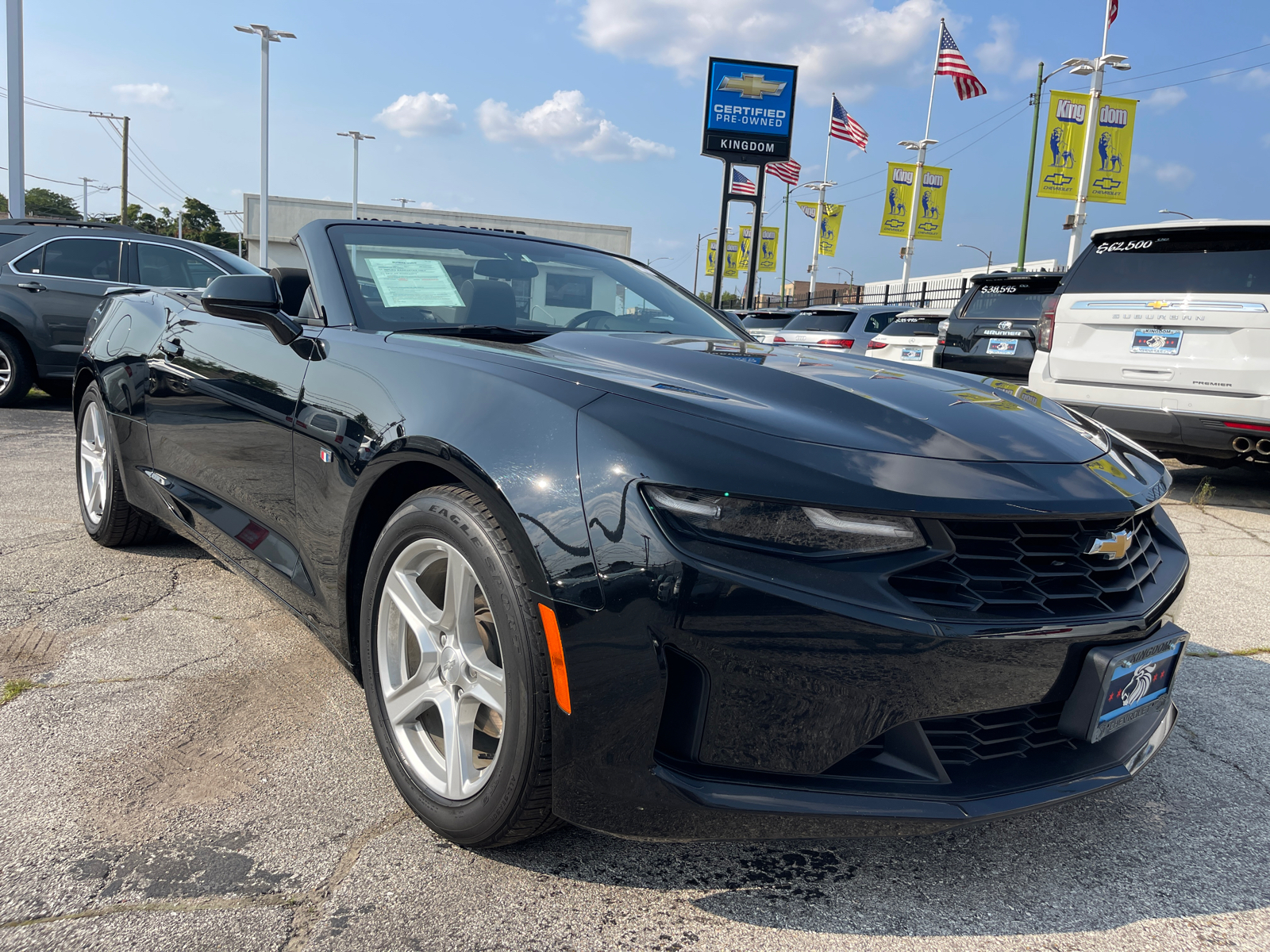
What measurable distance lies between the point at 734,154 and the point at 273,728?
14570 millimetres

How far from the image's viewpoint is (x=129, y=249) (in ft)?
28.9

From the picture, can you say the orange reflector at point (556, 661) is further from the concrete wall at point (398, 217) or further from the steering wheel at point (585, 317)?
the concrete wall at point (398, 217)

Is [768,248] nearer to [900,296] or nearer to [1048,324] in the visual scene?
[900,296]

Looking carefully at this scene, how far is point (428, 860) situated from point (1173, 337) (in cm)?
556

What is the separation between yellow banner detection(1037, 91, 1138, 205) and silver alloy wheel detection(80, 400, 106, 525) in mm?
19692

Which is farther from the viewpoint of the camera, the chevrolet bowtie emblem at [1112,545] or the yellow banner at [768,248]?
the yellow banner at [768,248]

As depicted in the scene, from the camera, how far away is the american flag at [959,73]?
73.0 feet

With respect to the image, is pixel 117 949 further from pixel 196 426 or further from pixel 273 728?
pixel 196 426

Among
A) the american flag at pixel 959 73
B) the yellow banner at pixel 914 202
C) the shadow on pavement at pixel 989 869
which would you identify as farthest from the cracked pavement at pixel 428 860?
the yellow banner at pixel 914 202

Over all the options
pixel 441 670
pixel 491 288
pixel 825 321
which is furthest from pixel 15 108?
pixel 441 670

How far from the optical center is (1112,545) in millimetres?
1821

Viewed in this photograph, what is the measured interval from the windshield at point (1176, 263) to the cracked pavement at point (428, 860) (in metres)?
3.53

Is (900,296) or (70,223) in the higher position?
(900,296)

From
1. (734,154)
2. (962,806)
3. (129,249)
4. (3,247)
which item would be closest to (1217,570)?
(962,806)
